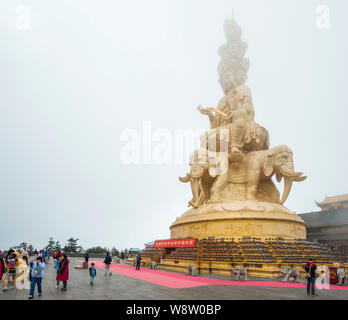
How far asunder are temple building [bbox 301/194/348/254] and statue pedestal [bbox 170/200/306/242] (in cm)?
1194

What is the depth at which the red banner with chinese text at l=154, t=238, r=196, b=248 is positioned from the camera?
22.8 metres

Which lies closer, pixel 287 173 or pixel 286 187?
pixel 287 173

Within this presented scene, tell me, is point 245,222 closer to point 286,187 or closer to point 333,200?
point 286,187

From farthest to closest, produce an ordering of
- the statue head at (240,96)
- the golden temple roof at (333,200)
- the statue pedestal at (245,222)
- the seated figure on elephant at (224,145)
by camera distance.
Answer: the golden temple roof at (333,200) < the statue head at (240,96) < the seated figure on elephant at (224,145) < the statue pedestal at (245,222)

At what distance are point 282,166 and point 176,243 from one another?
11.3m

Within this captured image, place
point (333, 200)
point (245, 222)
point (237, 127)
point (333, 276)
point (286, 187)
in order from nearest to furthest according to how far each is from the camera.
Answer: point (333, 276), point (245, 222), point (286, 187), point (237, 127), point (333, 200)

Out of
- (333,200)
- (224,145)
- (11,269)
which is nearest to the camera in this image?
(11,269)

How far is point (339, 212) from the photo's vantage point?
127 ft

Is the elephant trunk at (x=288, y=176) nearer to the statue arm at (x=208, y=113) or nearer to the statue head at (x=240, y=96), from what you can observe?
the statue head at (x=240, y=96)

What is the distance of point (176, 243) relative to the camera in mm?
24875

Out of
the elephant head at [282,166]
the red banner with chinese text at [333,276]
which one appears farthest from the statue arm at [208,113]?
the red banner with chinese text at [333,276]

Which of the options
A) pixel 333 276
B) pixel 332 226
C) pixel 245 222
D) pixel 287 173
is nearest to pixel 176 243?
pixel 245 222

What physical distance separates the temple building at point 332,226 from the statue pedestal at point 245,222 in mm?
11943

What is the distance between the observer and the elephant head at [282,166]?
2684 cm
